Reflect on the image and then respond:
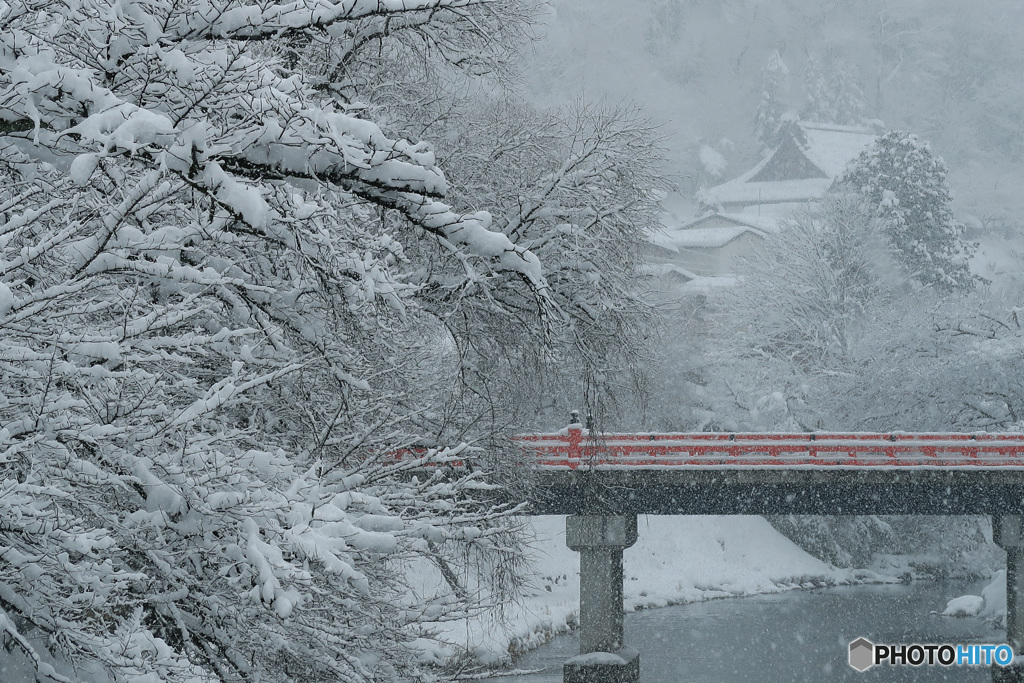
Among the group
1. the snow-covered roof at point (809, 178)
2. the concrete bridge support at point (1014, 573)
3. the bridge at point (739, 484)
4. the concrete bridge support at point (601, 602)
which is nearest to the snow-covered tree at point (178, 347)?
the bridge at point (739, 484)

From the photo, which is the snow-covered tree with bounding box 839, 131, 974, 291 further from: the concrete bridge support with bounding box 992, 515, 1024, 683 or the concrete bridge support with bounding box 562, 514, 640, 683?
the concrete bridge support with bounding box 562, 514, 640, 683

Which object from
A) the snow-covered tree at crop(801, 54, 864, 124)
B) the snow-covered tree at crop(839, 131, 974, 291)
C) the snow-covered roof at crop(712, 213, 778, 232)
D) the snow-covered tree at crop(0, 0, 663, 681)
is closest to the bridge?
the snow-covered tree at crop(0, 0, 663, 681)

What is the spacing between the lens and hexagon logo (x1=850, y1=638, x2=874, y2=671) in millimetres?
23094

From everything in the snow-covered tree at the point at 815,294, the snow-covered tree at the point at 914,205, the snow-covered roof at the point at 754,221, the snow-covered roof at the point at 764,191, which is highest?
the snow-covered roof at the point at 764,191

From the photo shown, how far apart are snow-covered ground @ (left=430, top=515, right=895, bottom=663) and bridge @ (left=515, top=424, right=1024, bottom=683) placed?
5.74 meters

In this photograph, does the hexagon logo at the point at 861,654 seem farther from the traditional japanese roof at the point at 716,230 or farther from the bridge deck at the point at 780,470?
the traditional japanese roof at the point at 716,230

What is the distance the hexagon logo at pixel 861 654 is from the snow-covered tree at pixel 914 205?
978 inches

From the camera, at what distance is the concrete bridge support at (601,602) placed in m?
22.2

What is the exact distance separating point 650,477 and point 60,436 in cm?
1820

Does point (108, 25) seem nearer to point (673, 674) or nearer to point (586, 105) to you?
point (586, 105)

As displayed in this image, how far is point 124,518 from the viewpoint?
14.9ft

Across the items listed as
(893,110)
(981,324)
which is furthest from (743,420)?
(893,110)

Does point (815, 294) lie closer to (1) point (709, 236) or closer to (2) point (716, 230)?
(1) point (709, 236)

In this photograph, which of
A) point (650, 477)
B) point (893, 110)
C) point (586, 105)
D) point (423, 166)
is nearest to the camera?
point (423, 166)
